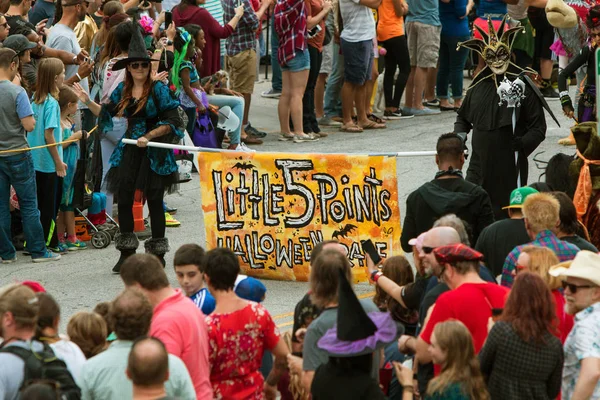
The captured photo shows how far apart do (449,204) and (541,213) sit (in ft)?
3.62

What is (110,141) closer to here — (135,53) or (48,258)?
(48,258)

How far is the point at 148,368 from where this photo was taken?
17.5 ft

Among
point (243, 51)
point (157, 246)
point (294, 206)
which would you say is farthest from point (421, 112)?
point (157, 246)

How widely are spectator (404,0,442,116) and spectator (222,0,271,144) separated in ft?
9.81

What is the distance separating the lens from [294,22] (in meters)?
15.7

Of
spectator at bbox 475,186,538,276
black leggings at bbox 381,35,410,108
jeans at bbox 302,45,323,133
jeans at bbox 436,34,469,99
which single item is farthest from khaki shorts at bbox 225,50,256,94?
spectator at bbox 475,186,538,276

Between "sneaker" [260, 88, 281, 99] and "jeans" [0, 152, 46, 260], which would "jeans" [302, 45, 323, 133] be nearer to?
"sneaker" [260, 88, 281, 99]

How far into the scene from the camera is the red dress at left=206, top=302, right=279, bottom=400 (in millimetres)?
6430

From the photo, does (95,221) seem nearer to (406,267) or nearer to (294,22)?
(294,22)

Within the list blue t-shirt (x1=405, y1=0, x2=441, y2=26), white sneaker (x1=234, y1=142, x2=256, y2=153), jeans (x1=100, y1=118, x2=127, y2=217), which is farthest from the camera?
blue t-shirt (x1=405, y1=0, x2=441, y2=26)

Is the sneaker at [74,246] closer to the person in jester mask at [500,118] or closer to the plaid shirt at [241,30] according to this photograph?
the person in jester mask at [500,118]

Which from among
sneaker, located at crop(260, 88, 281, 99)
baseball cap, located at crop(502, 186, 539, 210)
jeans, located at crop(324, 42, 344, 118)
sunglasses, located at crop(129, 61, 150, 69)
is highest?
sunglasses, located at crop(129, 61, 150, 69)

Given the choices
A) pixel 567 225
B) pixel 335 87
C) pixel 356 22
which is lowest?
pixel 335 87

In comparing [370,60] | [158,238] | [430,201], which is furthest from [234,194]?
[370,60]
